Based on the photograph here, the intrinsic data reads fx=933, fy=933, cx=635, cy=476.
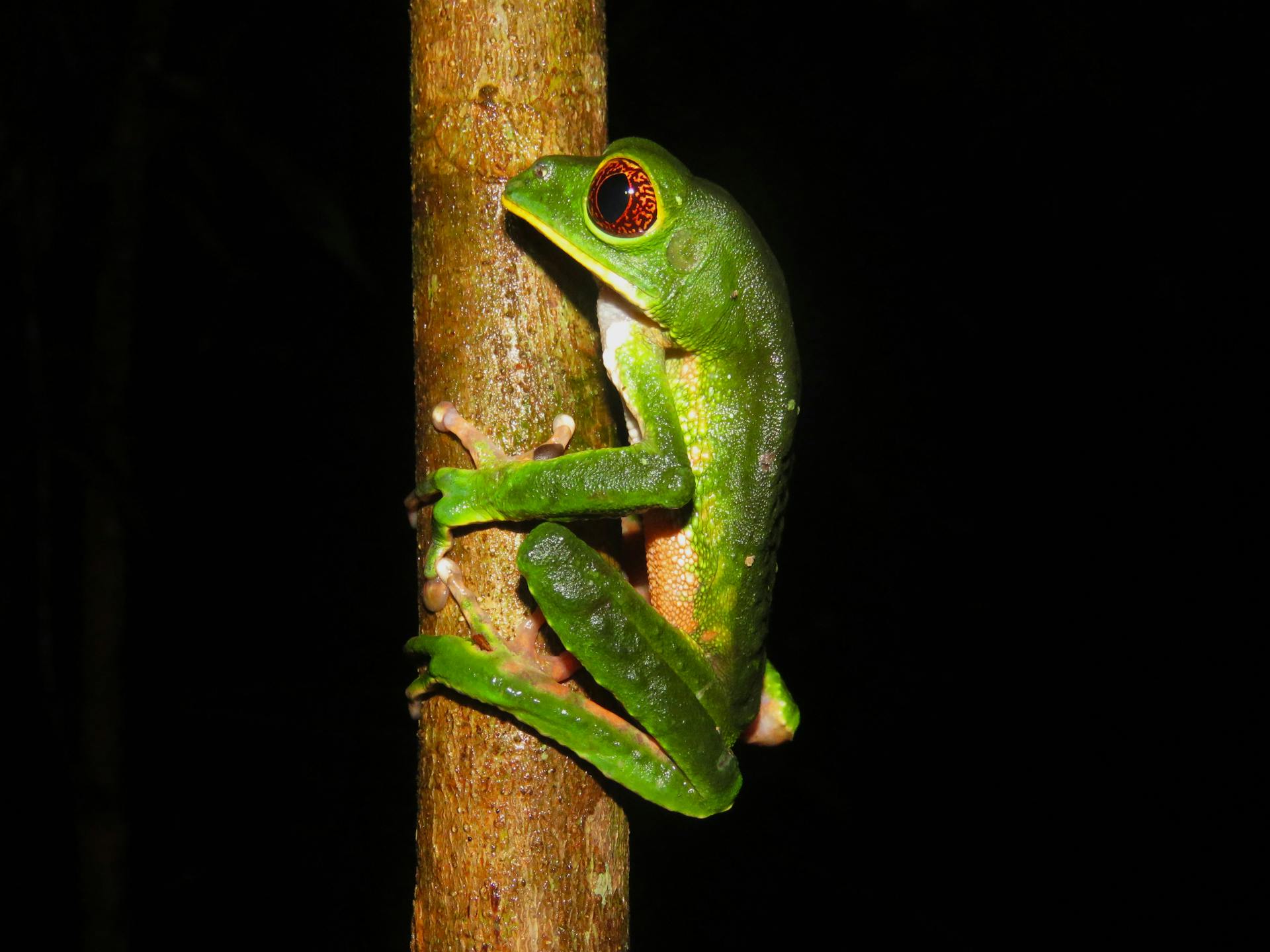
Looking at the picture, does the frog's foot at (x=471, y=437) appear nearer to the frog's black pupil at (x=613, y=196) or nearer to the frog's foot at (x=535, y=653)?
the frog's foot at (x=535, y=653)

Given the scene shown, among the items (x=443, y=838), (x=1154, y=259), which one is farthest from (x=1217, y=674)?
(x=443, y=838)

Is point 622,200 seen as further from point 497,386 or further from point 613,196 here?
point 497,386

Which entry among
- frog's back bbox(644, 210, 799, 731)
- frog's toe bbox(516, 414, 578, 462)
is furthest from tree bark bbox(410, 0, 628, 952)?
frog's back bbox(644, 210, 799, 731)

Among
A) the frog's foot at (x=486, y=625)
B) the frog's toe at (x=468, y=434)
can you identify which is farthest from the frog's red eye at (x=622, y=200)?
the frog's foot at (x=486, y=625)

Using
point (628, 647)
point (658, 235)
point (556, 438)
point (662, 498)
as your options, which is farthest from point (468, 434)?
point (658, 235)

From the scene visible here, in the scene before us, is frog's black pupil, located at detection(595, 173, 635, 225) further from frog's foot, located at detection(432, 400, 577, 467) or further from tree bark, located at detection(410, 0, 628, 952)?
frog's foot, located at detection(432, 400, 577, 467)

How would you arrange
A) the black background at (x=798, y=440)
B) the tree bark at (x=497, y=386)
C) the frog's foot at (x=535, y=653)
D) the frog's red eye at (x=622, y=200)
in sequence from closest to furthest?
the tree bark at (x=497, y=386), the frog's foot at (x=535, y=653), the frog's red eye at (x=622, y=200), the black background at (x=798, y=440)
